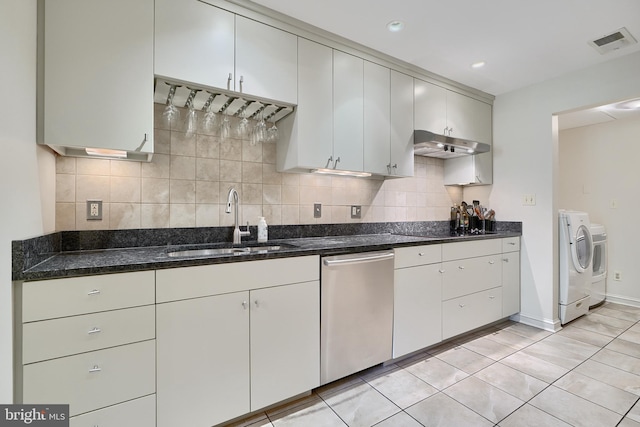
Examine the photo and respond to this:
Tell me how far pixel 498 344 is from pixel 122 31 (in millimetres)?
3518

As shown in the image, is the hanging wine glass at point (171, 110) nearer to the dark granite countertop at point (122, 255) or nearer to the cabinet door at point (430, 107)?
the dark granite countertop at point (122, 255)

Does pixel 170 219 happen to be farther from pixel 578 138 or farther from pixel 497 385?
pixel 578 138

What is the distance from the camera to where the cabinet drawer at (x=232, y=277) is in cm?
136

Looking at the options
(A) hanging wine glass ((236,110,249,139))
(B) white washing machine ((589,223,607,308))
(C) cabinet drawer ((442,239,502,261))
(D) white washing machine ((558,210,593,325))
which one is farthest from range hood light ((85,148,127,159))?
(B) white washing machine ((589,223,607,308))

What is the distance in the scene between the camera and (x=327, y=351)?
183cm

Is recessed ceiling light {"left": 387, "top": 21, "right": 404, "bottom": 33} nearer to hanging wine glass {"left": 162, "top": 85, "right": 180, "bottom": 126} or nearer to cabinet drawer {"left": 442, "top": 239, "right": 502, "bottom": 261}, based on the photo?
hanging wine glass {"left": 162, "top": 85, "right": 180, "bottom": 126}

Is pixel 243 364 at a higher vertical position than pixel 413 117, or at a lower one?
lower

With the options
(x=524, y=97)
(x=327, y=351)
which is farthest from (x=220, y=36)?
(x=524, y=97)

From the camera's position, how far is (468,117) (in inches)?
121

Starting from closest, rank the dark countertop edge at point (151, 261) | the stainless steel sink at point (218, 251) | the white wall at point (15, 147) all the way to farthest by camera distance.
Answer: the white wall at point (15, 147), the dark countertop edge at point (151, 261), the stainless steel sink at point (218, 251)

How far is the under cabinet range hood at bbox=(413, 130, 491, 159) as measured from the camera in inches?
101

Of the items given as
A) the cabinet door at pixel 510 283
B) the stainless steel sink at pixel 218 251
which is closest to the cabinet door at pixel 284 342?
the stainless steel sink at pixel 218 251

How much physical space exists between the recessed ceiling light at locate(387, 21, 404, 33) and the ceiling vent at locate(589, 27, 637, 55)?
1.55m

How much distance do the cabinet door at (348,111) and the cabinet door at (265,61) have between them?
14.2 inches
